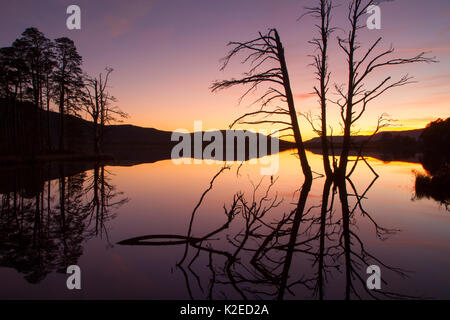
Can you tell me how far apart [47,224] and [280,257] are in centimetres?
608

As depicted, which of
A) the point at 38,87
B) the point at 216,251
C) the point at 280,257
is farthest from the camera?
the point at 38,87

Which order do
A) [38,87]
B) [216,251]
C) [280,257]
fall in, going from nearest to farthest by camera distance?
[280,257]
[216,251]
[38,87]

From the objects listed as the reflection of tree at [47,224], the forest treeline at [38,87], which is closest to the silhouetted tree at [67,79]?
the forest treeline at [38,87]

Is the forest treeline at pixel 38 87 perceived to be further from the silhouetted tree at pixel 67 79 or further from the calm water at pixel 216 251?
the calm water at pixel 216 251

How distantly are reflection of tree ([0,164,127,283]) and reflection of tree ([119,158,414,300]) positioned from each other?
1.30m

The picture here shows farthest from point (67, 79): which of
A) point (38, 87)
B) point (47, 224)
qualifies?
point (47, 224)

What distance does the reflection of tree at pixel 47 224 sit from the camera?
186 inches

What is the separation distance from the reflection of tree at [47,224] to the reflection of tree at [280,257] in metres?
1.30

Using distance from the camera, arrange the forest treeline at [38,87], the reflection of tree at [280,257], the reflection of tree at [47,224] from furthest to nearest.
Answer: the forest treeline at [38,87], the reflection of tree at [47,224], the reflection of tree at [280,257]

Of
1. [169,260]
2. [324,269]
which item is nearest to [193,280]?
[169,260]

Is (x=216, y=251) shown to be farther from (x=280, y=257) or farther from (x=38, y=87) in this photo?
(x=38, y=87)

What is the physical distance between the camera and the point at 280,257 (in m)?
4.88

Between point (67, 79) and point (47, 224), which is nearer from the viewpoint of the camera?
point (47, 224)

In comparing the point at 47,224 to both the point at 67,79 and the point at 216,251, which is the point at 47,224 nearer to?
the point at 216,251
